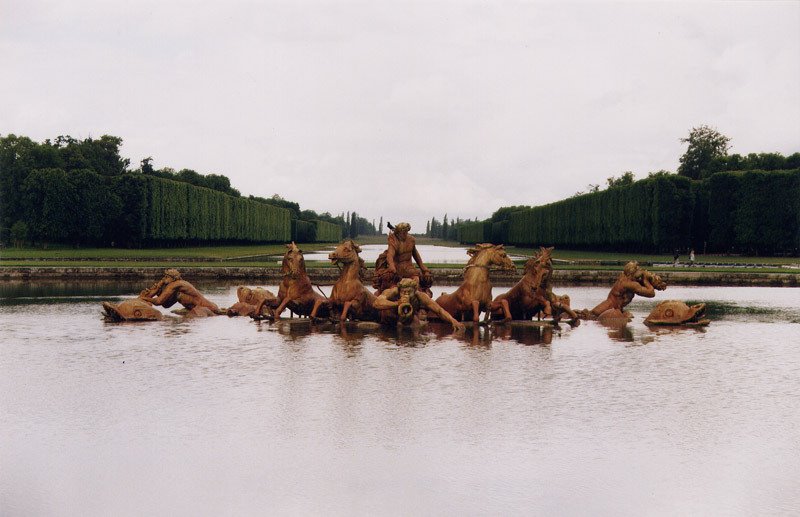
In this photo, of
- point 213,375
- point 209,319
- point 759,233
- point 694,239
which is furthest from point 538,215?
point 213,375

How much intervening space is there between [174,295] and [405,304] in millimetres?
4895

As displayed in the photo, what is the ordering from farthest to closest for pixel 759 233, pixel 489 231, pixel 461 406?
pixel 489 231 → pixel 759 233 → pixel 461 406

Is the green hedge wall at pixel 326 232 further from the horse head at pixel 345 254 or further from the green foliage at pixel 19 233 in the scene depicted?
the horse head at pixel 345 254

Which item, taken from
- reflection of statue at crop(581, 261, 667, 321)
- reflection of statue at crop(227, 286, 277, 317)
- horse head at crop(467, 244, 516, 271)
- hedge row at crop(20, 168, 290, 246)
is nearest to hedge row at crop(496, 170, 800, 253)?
hedge row at crop(20, 168, 290, 246)

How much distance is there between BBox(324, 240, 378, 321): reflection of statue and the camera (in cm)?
1319

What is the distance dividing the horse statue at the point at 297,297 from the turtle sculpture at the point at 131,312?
1953mm

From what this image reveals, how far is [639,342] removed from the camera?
11484mm

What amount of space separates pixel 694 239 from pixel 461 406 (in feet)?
171

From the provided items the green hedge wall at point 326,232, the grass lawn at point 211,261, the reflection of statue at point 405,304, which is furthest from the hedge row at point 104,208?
the green hedge wall at point 326,232

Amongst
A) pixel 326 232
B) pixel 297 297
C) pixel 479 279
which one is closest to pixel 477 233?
pixel 326 232

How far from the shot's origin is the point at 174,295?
14.8 meters

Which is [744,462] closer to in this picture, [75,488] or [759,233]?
[75,488]

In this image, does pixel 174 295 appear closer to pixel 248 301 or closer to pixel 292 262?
pixel 248 301

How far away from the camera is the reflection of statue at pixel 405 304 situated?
12.9 meters
